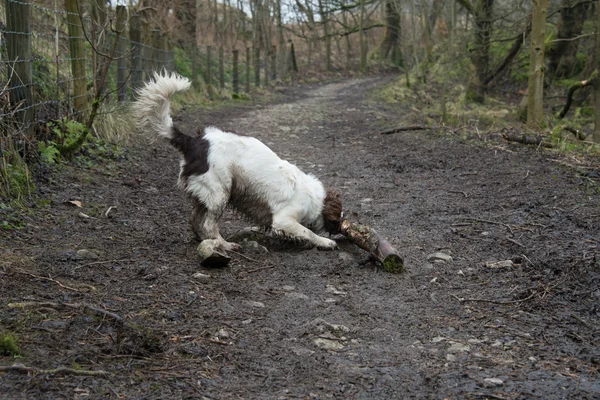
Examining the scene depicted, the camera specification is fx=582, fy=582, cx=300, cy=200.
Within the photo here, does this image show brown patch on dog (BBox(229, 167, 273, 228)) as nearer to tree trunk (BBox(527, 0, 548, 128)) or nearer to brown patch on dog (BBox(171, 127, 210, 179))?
brown patch on dog (BBox(171, 127, 210, 179))

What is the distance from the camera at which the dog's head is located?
5641 mm

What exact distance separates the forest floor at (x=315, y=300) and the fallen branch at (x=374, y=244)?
13 centimetres

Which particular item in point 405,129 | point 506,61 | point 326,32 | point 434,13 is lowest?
point 405,129

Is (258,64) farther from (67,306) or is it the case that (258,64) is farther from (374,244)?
(67,306)

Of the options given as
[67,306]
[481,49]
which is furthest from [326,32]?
[67,306]

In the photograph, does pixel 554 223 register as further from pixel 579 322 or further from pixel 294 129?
pixel 294 129

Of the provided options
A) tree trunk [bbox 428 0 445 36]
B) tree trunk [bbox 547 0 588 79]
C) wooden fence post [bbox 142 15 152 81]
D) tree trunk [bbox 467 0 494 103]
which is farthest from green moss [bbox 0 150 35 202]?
tree trunk [bbox 428 0 445 36]

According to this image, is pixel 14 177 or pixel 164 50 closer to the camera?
pixel 14 177

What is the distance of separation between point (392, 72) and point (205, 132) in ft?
113

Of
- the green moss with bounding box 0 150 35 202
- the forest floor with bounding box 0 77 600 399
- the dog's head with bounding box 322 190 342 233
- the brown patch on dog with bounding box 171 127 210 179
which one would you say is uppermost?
the brown patch on dog with bounding box 171 127 210 179

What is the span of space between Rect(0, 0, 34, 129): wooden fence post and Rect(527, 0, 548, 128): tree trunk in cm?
898

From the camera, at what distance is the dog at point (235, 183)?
17.6 feet

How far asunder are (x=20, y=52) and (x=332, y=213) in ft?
13.1

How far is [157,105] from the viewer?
5.51 meters
